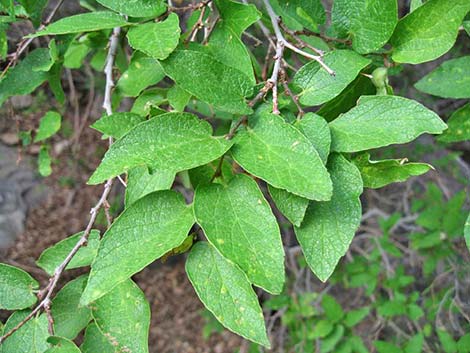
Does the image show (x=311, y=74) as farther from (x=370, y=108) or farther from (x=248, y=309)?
(x=248, y=309)

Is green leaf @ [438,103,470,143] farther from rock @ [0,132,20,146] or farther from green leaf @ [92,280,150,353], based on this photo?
rock @ [0,132,20,146]

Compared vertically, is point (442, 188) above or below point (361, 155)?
below

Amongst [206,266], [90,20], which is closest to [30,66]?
[90,20]

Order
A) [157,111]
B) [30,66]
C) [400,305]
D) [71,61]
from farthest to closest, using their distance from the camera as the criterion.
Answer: [400,305]
[71,61]
[30,66]
[157,111]

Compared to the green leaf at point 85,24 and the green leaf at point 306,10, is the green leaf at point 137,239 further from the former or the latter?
the green leaf at point 306,10

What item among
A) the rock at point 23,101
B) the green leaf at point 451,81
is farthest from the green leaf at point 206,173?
the rock at point 23,101

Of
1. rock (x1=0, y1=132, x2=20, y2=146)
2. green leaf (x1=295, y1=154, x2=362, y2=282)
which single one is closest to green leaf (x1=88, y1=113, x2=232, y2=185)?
green leaf (x1=295, y1=154, x2=362, y2=282)

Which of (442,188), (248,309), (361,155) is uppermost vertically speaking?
(361,155)
